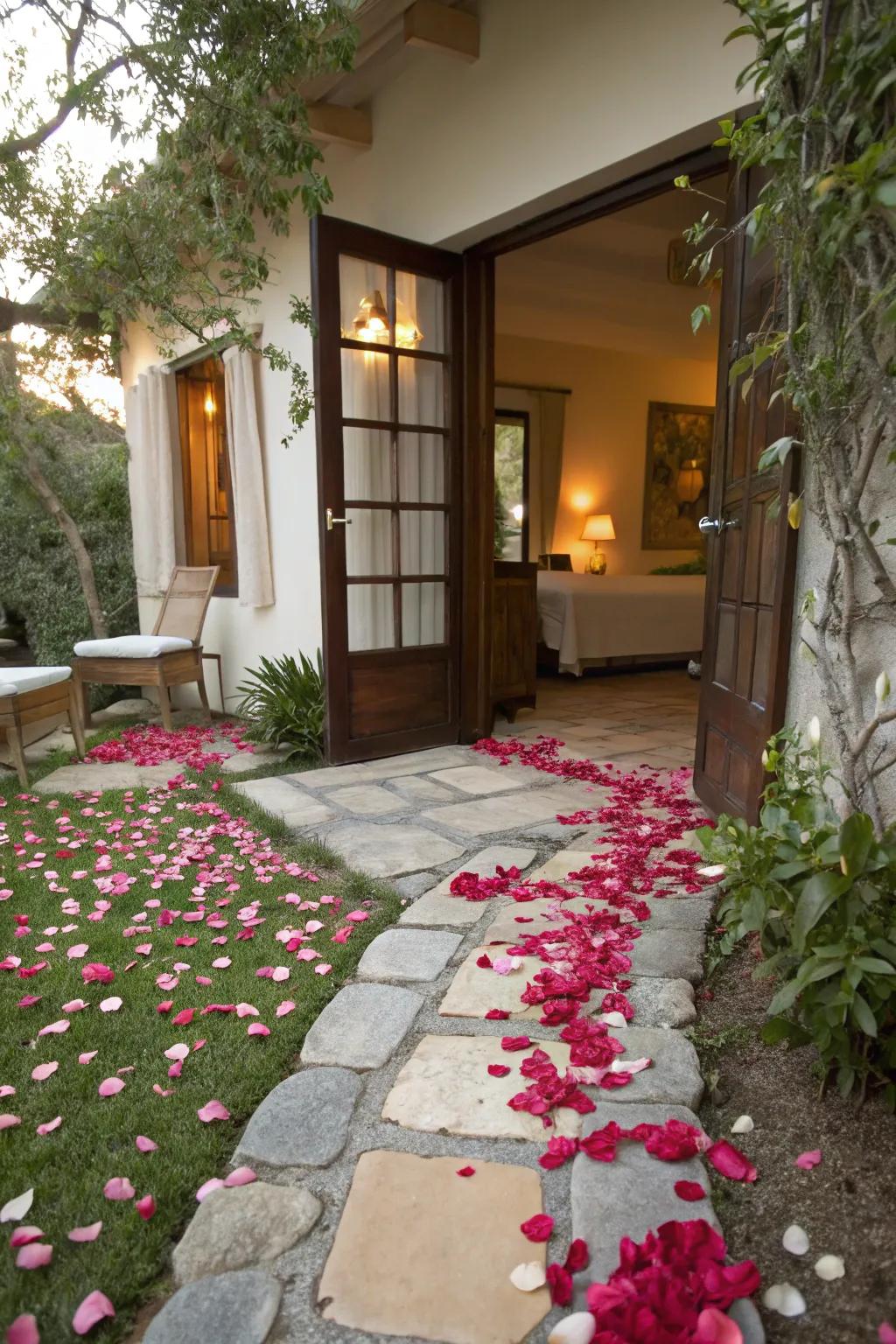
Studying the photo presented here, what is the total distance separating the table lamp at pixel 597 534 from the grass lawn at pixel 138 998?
18.5ft

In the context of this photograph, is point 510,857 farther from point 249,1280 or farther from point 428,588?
point 428,588

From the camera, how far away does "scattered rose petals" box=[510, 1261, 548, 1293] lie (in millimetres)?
943

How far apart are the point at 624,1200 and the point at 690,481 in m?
8.20

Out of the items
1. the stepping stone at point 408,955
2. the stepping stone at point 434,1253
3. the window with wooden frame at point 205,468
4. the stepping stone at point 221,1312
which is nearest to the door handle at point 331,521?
the stepping stone at point 408,955

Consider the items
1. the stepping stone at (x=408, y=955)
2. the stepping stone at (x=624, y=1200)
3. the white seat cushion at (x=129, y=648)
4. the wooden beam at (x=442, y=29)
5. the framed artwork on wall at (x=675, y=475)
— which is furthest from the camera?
the framed artwork on wall at (x=675, y=475)

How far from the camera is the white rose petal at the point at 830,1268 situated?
3.14 ft

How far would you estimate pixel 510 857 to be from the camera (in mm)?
2307

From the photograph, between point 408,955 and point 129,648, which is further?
point 129,648

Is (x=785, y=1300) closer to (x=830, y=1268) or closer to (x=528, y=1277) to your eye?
(x=830, y=1268)

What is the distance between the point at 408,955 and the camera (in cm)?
176

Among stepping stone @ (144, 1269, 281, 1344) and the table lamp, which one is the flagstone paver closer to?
stepping stone @ (144, 1269, 281, 1344)

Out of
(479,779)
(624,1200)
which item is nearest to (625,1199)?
(624,1200)

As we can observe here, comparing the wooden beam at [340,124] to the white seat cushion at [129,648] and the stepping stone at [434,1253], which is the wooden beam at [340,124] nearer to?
the white seat cushion at [129,648]

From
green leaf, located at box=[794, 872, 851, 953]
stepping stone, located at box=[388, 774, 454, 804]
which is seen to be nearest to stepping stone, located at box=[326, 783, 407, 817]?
stepping stone, located at box=[388, 774, 454, 804]
